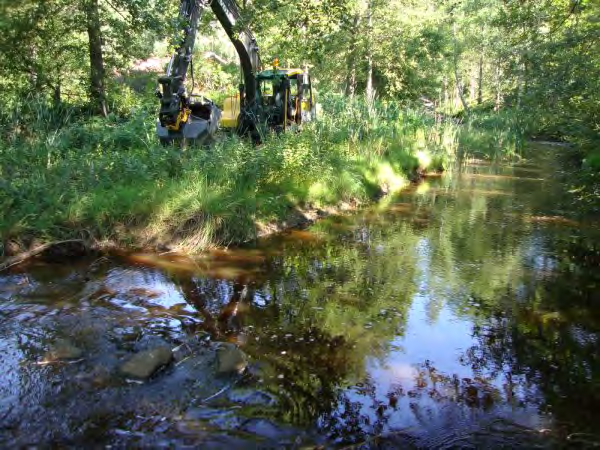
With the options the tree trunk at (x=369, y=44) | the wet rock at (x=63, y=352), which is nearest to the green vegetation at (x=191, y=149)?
the wet rock at (x=63, y=352)

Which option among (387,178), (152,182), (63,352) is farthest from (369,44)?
(63,352)

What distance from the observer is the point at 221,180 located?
8.65 meters

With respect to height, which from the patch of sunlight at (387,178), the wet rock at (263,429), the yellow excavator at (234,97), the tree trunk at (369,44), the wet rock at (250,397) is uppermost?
the tree trunk at (369,44)

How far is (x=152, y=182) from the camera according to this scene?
828 cm

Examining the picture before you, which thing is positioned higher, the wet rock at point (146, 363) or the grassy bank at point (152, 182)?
the grassy bank at point (152, 182)

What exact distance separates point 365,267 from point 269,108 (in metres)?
6.15

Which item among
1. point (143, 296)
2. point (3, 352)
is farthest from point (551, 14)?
point (3, 352)

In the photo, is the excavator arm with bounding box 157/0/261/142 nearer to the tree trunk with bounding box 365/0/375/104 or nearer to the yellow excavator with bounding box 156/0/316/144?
the yellow excavator with bounding box 156/0/316/144

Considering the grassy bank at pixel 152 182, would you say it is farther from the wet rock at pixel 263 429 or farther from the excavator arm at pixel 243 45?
the wet rock at pixel 263 429

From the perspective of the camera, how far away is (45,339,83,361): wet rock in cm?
445

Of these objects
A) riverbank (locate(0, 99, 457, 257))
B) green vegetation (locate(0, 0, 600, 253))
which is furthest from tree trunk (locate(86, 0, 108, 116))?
riverbank (locate(0, 99, 457, 257))

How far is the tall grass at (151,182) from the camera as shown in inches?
295

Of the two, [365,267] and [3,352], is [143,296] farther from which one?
[365,267]

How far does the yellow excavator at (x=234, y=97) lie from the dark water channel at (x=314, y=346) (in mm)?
3120
